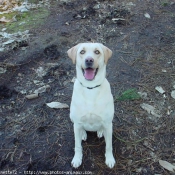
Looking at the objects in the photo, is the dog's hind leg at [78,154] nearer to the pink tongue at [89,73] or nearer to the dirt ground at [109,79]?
the dirt ground at [109,79]

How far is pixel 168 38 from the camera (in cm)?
514

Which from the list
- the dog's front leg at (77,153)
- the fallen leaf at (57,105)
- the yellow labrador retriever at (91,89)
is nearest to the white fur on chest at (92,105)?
the yellow labrador retriever at (91,89)

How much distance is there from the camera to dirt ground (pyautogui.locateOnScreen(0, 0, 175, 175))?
300 centimetres

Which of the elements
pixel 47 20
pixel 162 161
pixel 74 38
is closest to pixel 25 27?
pixel 47 20

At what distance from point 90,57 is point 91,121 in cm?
68

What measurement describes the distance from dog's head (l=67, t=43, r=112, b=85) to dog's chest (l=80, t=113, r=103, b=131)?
39 centimetres

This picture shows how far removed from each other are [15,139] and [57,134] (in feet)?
1.77

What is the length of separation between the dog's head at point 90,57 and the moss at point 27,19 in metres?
3.37

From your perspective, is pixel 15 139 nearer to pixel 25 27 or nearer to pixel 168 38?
pixel 25 27

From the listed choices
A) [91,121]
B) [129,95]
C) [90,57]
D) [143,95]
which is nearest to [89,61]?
[90,57]

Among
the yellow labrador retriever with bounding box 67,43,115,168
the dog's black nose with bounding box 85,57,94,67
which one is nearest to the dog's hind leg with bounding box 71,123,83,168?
the yellow labrador retriever with bounding box 67,43,115,168

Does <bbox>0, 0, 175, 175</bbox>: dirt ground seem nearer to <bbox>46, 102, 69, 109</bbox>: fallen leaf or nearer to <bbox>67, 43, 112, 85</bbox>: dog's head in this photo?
<bbox>46, 102, 69, 109</bbox>: fallen leaf

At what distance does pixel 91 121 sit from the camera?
2648 mm

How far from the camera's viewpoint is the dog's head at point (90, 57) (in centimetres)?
247
